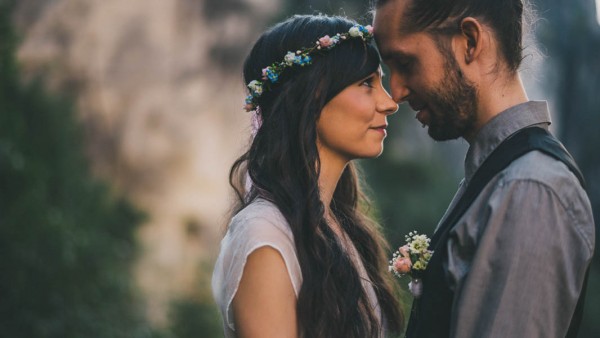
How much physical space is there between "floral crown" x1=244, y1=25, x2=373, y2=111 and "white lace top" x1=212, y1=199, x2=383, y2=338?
1.47 feet

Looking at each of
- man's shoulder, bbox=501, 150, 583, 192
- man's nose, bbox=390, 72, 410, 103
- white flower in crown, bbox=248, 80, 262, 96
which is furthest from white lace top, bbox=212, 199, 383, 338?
man's shoulder, bbox=501, 150, 583, 192

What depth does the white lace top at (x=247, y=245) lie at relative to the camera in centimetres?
236

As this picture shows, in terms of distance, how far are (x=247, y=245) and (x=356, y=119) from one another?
2.04 ft

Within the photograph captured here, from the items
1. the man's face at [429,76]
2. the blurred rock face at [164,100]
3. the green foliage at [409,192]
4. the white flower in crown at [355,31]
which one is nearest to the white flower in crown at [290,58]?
the white flower in crown at [355,31]

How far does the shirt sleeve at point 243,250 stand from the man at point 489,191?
0.43 metres

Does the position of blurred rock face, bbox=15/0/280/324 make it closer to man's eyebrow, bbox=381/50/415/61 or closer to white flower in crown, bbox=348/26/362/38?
white flower in crown, bbox=348/26/362/38

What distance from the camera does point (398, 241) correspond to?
1230cm

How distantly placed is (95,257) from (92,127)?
22.1 feet

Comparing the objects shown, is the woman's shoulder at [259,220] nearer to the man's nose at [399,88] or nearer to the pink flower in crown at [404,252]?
the pink flower in crown at [404,252]

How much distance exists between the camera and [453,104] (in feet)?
7.54

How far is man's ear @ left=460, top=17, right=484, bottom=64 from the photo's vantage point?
220 centimetres

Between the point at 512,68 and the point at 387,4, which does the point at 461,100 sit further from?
the point at 387,4

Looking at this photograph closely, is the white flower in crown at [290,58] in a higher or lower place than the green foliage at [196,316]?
lower

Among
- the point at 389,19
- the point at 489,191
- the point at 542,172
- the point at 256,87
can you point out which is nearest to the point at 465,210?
the point at 489,191
